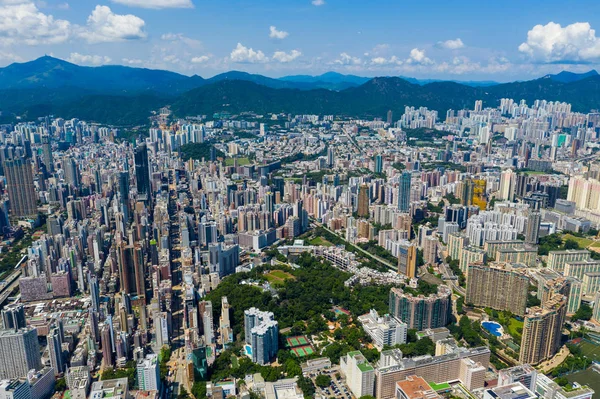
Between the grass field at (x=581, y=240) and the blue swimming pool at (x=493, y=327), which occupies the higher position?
the grass field at (x=581, y=240)

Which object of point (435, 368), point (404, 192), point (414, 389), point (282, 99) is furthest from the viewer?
point (282, 99)

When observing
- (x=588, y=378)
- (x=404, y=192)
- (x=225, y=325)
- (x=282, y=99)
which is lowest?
(x=588, y=378)

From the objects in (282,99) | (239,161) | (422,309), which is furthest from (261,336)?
(282,99)

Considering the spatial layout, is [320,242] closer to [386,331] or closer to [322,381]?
[386,331]

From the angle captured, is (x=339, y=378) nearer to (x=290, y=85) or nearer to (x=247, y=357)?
(x=247, y=357)

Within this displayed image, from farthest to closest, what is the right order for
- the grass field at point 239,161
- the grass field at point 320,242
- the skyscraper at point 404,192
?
the grass field at point 239,161 < the skyscraper at point 404,192 < the grass field at point 320,242

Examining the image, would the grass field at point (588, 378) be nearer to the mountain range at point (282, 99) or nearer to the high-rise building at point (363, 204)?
the high-rise building at point (363, 204)

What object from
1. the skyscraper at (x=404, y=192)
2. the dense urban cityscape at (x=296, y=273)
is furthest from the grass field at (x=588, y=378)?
the skyscraper at (x=404, y=192)
